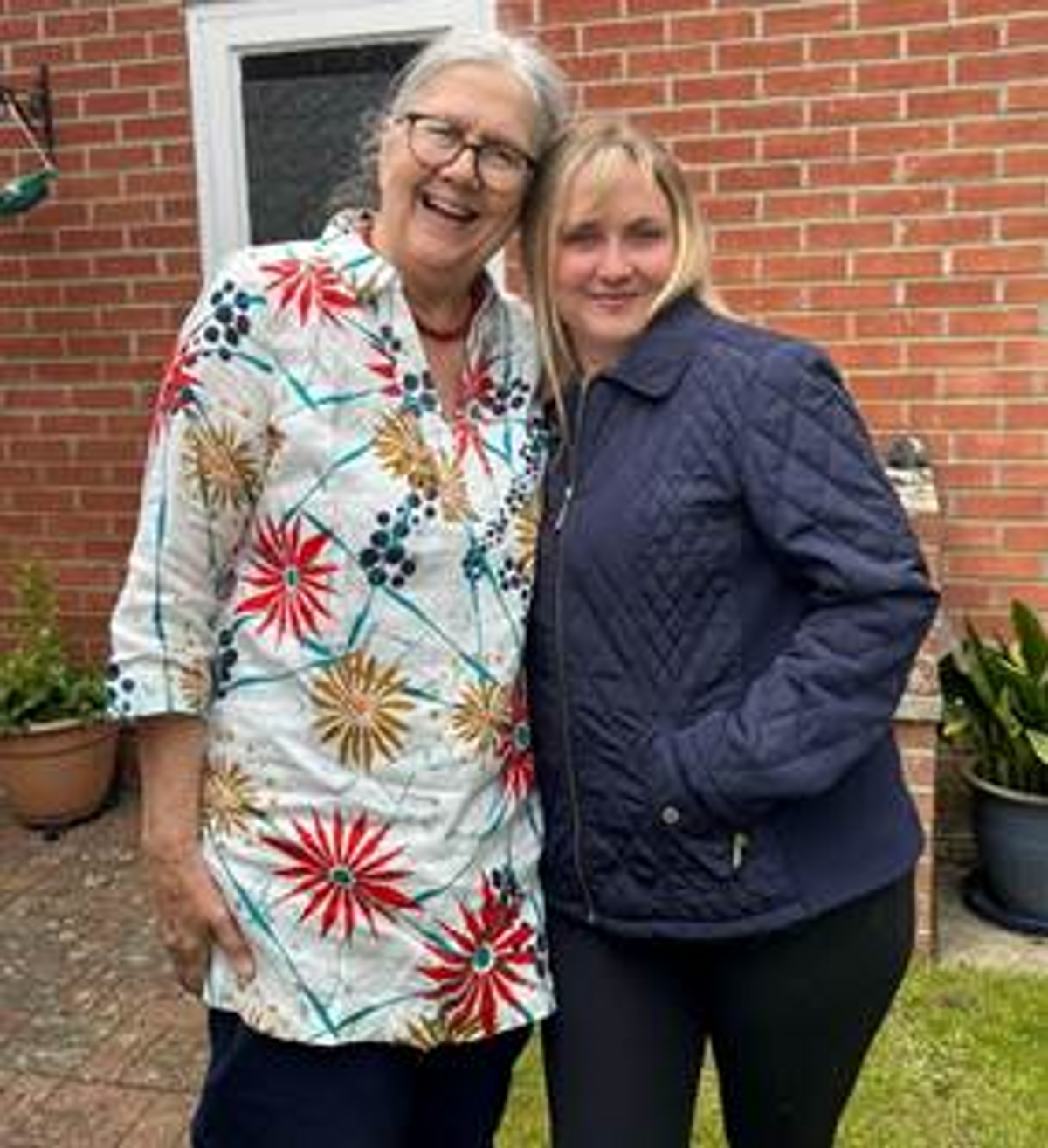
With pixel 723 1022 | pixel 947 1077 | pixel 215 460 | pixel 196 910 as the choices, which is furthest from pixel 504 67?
pixel 947 1077

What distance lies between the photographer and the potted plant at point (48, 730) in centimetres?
459

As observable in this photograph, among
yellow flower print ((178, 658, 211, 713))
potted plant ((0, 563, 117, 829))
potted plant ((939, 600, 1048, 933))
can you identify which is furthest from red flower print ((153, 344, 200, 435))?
potted plant ((0, 563, 117, 829))

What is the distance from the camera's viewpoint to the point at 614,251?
1875mm

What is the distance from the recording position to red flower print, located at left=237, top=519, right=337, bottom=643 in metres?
1.72

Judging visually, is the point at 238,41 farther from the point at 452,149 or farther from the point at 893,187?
the point at 452,149

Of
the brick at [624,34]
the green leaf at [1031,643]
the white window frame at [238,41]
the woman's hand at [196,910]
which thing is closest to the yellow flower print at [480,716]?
the woman's hand at [196,910]

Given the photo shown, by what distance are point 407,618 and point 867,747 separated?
0.56 metres

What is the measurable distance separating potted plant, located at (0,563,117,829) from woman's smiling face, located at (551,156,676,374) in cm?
304

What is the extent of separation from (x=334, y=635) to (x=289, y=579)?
84mm

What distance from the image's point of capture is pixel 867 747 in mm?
1753

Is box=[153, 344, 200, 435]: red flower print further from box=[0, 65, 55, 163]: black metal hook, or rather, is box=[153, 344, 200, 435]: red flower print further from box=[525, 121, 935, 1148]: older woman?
box=[0, 65, 55, 163]: black metal hook

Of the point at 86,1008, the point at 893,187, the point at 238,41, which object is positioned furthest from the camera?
the point at 238,41

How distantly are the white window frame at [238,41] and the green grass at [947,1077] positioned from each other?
2692 millimetres

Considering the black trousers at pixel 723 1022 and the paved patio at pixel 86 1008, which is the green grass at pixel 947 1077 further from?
the black trousers at pixel 723 1022
